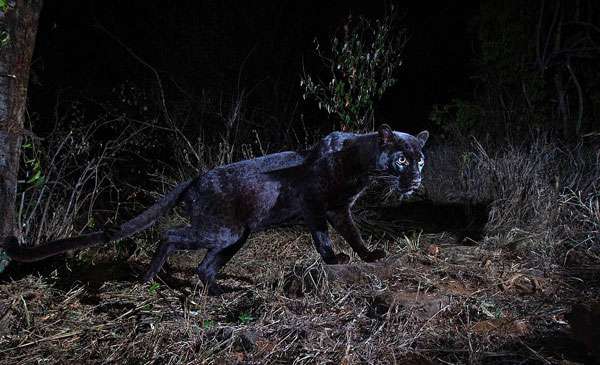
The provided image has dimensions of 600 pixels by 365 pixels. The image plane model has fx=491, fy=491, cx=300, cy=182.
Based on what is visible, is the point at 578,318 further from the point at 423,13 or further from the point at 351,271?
the point at 423,13

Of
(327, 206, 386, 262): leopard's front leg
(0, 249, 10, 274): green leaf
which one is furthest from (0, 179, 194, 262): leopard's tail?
(327, 206, 386, 262): leopard's front leg

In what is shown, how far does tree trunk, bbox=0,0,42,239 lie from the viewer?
354 cm

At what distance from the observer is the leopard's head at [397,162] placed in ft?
12.5

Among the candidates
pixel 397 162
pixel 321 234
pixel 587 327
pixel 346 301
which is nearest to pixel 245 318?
pixel 346 301

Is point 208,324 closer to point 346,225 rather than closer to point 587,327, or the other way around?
point 346,225

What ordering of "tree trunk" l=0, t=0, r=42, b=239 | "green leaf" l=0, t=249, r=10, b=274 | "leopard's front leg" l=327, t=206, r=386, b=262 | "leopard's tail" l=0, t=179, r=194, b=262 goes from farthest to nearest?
1. "leopard's front leg" l=327, t=206, r=386, b=262
2. "green leaf" l=0, t=249, r=10, b=274
3. "tree trunk" l=0, t=0, r=42, b=239
4. "leopard's tail" l=0, t=179, r=194, b=262

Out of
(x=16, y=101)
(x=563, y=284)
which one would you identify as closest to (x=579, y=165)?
(x=563, y=284)

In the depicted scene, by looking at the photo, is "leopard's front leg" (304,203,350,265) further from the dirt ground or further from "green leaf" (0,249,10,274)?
"green leaf" (0,249,10,274)

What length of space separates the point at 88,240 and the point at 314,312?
1.62m

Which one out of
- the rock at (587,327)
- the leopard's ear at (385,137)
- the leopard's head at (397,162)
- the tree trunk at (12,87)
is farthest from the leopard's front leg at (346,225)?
the tree trunk at (12,87)

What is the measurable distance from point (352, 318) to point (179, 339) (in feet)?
3.60

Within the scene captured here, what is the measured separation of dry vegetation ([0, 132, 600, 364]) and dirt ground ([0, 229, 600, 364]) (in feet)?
0.03

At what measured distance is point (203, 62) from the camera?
32.5 feet

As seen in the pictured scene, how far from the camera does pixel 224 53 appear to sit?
33.2ft
